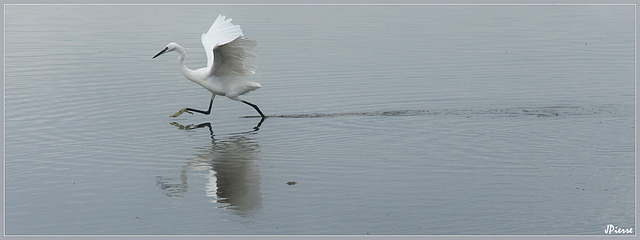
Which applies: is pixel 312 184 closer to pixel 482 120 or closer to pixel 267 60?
pixel 482 120

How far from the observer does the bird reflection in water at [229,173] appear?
9.14 metres

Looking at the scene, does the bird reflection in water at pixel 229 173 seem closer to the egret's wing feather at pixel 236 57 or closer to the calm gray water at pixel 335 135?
the calm gray water at pixel 335 135

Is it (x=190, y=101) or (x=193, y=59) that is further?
(x=193, y=59)

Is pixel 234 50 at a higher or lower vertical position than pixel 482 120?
higher

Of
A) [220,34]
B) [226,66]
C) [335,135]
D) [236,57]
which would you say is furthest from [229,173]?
[220,34]

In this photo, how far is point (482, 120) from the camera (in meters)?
13.1

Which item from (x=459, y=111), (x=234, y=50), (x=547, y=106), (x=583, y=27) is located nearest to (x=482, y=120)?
(x=459, y=111)

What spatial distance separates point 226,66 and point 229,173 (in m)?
3.61

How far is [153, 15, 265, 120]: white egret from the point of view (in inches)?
520

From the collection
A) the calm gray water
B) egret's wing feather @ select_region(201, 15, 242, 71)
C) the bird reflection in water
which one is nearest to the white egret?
egret's wing feather @ select_region(201, 15, 242, 71)

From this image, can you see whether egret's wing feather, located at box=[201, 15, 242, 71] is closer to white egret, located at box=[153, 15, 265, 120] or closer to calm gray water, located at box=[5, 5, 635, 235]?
white egret, located at box=[153, 15, 265, 120]

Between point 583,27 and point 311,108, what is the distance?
11.8 m

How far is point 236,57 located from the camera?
13.3 metres

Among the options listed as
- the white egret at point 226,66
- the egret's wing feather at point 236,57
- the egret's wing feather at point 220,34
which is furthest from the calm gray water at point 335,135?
the egret's wing feather at point 220,34
